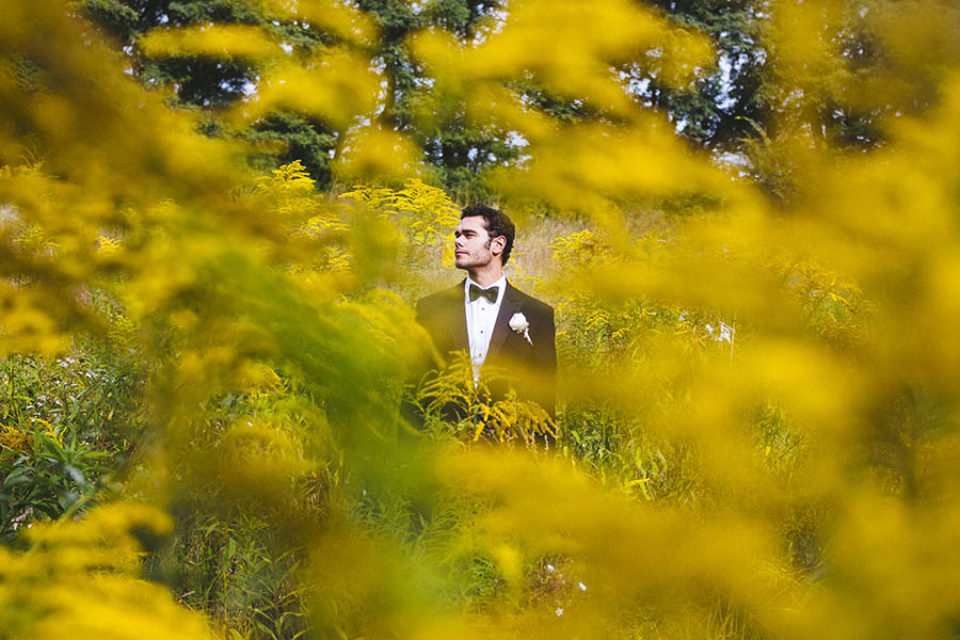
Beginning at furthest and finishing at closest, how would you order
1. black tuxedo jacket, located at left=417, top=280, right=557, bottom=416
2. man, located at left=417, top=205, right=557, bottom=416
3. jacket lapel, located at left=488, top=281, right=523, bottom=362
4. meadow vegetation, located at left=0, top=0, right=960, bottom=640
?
jacket lapel, located at left=488, top=281, right=523, bottom=362
man, located at left=417, top=205, right=557, bottom=416
black tuxedo jacket, located at left=417, top=280, right=557, bottom=416
meadow vegetation, located at left=0, top=0, right=960, bottom=640

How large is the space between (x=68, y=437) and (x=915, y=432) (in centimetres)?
150

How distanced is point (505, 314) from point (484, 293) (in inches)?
2.3

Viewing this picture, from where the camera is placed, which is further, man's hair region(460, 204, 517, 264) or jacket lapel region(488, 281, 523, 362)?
jacket lapel region(488, 281, 523, 362)

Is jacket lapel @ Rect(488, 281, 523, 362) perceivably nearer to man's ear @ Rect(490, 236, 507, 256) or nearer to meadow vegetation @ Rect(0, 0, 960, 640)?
man's ear @ Rect(490, 236, 507, 256)

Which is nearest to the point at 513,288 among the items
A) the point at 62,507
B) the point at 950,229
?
the point at 62,507

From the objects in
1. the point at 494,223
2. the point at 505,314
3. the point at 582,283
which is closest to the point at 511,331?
the point at 505,314

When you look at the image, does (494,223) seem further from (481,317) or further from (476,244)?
(481,317)

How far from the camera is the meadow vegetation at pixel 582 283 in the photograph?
271 mm

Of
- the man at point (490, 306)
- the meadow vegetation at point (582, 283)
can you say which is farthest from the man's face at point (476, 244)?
the meadow vegetation at point (582, 283)

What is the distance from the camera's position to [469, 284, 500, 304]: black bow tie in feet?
4.57

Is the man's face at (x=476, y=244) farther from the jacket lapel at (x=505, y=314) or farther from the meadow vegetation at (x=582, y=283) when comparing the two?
the meadow vegetation at (x=582, y=283)

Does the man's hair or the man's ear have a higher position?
the man's hair

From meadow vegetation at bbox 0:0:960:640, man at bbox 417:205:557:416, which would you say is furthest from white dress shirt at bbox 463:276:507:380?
meadow vegetation at bbox 0:0:960:640

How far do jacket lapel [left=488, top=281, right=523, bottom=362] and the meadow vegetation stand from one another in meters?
0.96
